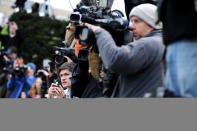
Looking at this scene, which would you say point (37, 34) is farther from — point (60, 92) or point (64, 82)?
point (60, 92)

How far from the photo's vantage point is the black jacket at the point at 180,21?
4305 millimetres

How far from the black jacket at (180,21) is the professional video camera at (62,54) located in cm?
356

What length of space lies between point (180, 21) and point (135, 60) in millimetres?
736

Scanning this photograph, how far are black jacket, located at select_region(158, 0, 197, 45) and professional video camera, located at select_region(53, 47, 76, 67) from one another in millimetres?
3563

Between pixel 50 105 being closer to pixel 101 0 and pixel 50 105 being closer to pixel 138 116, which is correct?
pixel 138 116

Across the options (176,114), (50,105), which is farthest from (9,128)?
(176,114)

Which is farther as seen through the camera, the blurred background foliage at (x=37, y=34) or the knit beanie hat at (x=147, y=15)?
the blurred background foliage at (x=37, y=34)

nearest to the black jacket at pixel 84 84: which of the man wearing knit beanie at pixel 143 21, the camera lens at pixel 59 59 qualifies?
the camera lens at pixel 59 59

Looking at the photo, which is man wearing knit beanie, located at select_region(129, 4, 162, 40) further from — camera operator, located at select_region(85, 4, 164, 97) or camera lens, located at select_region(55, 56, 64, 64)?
camera lens, located at select_region(55, 56, 64, 64)

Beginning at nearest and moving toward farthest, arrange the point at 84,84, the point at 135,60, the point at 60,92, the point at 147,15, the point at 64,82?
the point at 135,60, the point at 147,15, the point at 84,84, the point at 60,92, the point at 64,82

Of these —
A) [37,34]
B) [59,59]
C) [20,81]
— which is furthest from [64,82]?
[37,34]

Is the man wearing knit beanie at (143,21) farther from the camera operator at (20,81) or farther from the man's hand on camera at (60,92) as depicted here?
the camera operator at (20,81)

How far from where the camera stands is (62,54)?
8.16m

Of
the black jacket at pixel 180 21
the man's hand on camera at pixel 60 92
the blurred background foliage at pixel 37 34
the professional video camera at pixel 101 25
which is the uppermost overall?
the black jacket at pixel 180 21
